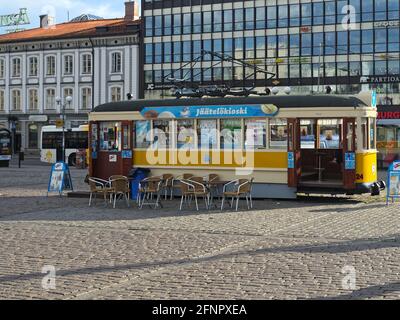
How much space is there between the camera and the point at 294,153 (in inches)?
710

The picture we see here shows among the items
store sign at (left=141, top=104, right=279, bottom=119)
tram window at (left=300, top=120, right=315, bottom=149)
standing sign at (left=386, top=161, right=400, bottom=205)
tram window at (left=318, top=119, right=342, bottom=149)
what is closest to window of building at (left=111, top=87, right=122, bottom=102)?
store sign at (left=141, top=104, right=279, bottom=119)

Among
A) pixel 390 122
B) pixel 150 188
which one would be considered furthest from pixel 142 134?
pixel 390 122

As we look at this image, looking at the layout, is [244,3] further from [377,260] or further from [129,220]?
[377,260]

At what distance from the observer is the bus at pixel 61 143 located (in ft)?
150

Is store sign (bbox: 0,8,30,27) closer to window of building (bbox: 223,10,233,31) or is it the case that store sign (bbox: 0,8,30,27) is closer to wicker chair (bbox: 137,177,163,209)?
window of building (bbox: 223,10,233,31)

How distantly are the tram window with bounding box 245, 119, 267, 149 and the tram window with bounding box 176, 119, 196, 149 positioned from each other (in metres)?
1.73

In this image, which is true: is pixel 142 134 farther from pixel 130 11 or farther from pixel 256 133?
pixel 130 11

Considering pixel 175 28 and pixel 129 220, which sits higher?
pixel 175 28

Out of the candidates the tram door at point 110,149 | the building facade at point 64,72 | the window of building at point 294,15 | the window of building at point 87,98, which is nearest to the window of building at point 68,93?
the building facade at point 64,72

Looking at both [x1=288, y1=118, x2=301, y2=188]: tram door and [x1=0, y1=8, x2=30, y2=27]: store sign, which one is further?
[x1=0, y1=8, x2=30, y2=27]: store sign

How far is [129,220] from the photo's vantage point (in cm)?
1416

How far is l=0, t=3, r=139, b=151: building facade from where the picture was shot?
66.9 metres
